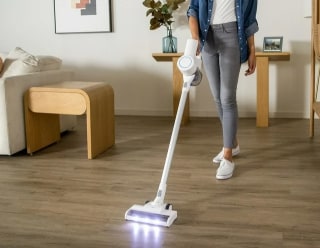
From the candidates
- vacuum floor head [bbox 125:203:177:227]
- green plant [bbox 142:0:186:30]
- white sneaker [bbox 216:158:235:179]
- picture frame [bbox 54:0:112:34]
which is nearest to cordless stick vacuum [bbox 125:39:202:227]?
vacuum floor head [bbox 125:203:177:227]

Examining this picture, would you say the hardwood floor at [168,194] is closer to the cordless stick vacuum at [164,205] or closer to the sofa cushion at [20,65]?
the cordless stick vacuum at [164,205]

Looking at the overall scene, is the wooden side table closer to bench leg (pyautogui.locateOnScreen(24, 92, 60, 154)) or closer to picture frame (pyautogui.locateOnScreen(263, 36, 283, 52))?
A: picture frame (pyautogui.locateOnScreen(263, 36, 283, 52))

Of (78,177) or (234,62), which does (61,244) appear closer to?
(78,177)

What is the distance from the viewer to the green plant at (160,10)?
3908 mm

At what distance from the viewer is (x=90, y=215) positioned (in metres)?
1.91

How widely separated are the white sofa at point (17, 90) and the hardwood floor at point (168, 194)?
0.13m

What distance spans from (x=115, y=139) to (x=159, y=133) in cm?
40

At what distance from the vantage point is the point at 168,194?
216 centimetres

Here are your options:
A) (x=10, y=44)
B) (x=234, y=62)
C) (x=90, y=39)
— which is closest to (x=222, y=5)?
(x=234, y=62)

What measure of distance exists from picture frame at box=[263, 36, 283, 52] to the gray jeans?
163 cm

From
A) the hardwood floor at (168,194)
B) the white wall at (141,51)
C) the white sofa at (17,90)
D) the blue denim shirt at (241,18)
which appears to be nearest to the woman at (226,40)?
the blue denim shirt at (241,18)

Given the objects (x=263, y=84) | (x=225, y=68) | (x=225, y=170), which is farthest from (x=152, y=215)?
(x=263, y=84)

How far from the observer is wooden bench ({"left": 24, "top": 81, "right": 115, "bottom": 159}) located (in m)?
2.77

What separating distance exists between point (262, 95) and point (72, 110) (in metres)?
1.75
